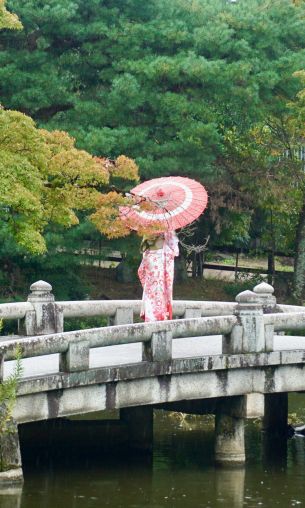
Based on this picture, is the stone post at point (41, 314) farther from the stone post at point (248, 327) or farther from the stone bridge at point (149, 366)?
the stone post at point (248, 327)

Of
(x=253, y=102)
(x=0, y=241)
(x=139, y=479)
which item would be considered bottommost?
(x=139, y=479)

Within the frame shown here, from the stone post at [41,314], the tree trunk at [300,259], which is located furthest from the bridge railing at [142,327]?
the tree trunk at [300,259]

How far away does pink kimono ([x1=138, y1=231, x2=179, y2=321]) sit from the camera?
2109 centimetres

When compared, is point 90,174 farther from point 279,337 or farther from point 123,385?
point 123,385

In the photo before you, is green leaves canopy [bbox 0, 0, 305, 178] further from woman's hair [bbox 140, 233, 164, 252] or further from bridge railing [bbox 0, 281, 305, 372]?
woman's hair [bbox 140, 233, 164, 252]

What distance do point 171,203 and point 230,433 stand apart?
3317mm

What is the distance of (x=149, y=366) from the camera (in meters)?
18.6

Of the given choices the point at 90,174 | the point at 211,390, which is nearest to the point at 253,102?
the point at 90,174

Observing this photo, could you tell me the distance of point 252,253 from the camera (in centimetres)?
4228

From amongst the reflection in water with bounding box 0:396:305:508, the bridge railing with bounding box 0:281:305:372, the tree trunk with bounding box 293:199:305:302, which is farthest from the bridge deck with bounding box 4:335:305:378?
the tree trunk with bounding box 293:199:305:302

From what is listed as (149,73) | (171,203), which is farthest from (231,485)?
(149,73)

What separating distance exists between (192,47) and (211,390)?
725 inches

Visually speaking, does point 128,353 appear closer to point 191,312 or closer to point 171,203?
point 171,203

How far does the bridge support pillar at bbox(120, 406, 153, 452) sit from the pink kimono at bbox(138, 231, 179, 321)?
130cm
